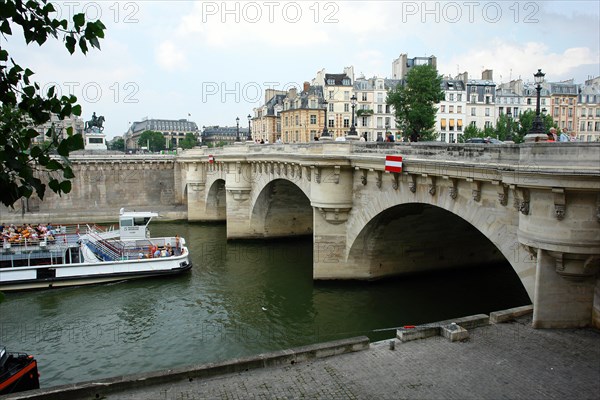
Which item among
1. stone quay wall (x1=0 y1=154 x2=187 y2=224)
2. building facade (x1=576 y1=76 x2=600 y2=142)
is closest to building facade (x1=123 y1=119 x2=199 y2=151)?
stone quay wall (x1=0 y1=154 x2=187 y2=224)

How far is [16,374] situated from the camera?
14.2 metres

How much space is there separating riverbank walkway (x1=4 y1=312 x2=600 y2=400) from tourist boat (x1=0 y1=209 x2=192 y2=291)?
19.6 metres

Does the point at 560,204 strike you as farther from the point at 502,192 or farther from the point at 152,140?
the point at 152,140

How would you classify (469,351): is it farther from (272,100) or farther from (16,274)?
(272,100)

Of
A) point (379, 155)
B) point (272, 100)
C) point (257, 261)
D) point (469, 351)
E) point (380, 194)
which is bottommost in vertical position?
point (257, 261)

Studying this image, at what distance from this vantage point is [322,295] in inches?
1011

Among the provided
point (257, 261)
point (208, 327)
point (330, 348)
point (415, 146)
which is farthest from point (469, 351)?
point (257, 261)

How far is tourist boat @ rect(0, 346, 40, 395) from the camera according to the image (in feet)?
45.9

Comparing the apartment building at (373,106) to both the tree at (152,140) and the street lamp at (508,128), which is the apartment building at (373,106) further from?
the tree at (152,140)

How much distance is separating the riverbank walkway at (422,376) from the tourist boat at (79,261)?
1955cm

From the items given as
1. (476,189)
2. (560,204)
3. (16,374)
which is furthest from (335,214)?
(16,374)

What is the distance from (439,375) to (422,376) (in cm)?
39

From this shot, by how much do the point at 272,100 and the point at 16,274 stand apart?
7181 cm

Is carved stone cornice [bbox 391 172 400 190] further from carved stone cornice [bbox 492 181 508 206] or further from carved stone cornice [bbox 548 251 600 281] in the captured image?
carved stone cornice [bbox 548 251 600 281]
